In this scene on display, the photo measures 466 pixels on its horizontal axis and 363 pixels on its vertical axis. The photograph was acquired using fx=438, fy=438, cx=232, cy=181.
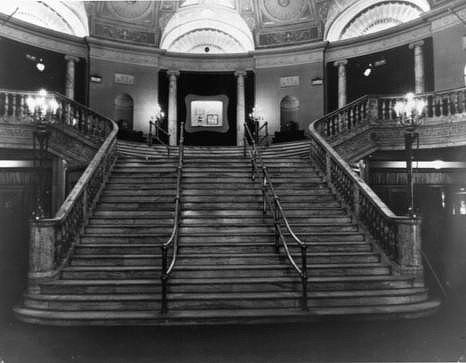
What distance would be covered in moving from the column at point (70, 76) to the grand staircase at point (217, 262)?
7.68m

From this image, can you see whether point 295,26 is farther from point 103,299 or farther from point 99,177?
point 103,299

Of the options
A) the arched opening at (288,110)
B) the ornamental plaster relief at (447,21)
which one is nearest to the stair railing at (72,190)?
the arched opening at (288,110)

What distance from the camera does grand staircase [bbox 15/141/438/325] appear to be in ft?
20.4

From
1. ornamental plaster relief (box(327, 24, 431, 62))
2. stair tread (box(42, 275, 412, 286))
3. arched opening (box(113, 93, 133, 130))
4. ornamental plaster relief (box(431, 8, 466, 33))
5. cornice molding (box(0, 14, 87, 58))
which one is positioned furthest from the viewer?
arched opening (box(113, 93, 133, 130))

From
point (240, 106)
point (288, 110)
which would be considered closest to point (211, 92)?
point (240, 106)

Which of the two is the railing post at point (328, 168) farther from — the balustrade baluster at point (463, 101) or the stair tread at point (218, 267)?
the balustrade baluster at point (463, 101)

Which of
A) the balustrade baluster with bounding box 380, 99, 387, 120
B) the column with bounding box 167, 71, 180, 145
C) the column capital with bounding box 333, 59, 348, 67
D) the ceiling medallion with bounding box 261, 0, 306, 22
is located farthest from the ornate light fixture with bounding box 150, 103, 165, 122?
the balustrade baluster with bounding box 380, 99, 387, 120

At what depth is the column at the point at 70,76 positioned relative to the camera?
1694cm

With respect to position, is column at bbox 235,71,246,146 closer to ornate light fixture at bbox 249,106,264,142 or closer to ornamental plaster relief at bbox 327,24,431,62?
ornate light fixture at bbox 249,106,264,142

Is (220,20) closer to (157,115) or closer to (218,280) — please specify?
(157,115)

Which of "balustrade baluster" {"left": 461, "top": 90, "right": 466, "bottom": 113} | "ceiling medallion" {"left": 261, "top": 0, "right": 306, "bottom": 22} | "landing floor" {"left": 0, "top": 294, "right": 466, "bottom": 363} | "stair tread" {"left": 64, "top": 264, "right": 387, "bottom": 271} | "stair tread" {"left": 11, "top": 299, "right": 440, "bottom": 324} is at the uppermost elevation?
"ceiling medallion" {"left": 261, "top": 0, "right": 306, "bottom": 22}

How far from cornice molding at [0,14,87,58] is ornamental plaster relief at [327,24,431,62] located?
10119 mm

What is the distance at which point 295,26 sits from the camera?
18688mm

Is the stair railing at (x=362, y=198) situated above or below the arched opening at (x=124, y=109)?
below
